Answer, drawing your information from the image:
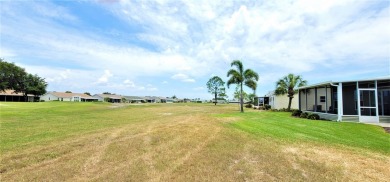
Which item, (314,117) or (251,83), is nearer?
(314,117)

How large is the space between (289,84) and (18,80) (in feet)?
237

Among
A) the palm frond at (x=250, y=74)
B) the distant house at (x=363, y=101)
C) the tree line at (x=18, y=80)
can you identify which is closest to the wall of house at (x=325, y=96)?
the distant house at (x=363, y=101)

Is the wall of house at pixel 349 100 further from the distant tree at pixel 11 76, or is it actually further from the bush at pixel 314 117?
the distant tree at pixel 11 76

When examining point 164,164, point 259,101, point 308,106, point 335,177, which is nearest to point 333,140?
point 335,177

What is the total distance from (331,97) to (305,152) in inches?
645

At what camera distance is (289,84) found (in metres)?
33.4

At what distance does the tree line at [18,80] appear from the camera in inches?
2510

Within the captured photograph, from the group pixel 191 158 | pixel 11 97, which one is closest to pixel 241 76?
pixel 191 158

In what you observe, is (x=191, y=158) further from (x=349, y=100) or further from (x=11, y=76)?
(x=11, y=76)

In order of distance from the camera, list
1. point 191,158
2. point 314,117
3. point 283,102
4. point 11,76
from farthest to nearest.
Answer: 1. point 11,76
2. point 283,102
3. point 314,117
4. point 191,158

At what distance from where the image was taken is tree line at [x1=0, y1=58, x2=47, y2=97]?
6375 cm

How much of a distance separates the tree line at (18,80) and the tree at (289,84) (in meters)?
67.7

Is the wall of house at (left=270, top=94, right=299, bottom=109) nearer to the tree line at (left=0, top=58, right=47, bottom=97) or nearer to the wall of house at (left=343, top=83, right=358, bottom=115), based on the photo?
the wall of house at (left=343, top=83, right=358, bottom=115)

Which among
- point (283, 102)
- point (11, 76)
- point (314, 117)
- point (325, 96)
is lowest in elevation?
point (314, 117)
